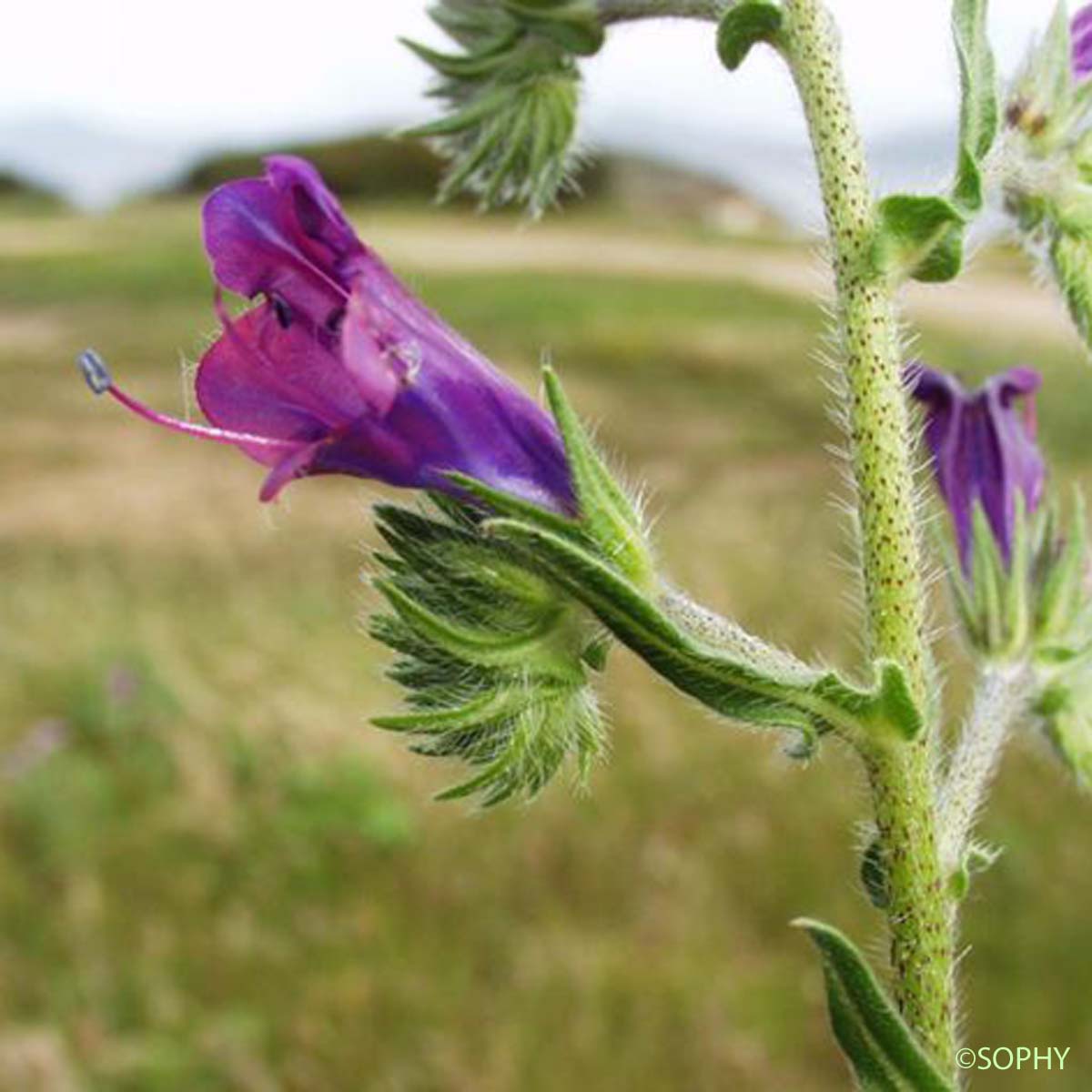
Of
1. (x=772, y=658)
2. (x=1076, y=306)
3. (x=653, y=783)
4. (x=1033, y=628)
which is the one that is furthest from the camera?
(x=653, y=783)

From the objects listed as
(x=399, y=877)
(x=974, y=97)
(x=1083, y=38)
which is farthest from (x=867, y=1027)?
(x=399, y=877)

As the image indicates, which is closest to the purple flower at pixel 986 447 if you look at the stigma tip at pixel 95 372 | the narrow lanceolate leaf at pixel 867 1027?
the narrow lanceolate leaf at pixel 867 1027

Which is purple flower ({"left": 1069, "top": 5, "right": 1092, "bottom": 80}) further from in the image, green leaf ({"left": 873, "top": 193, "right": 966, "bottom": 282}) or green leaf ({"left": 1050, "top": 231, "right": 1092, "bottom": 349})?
green leaf ({"left": 873, "top": 193, "right": 966, "bottom": 282})

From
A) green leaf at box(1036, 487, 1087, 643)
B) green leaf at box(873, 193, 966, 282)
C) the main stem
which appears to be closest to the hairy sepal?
the main stem

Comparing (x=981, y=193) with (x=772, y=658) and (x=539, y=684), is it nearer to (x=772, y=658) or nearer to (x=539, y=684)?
(x=772, y=658)

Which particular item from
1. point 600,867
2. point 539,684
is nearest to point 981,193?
point 539,684

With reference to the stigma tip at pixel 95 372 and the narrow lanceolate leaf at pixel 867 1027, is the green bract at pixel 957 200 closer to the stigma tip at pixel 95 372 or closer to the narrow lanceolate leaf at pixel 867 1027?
the narrow lanceolate leaf at pixel 867 1027

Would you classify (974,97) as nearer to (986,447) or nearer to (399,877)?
(986,447)
